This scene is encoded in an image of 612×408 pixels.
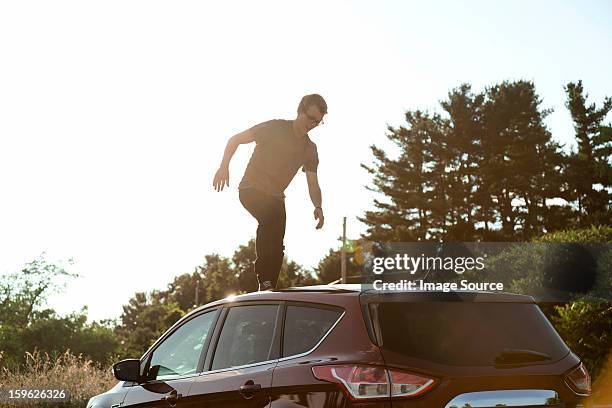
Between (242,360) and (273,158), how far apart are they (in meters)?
3.18

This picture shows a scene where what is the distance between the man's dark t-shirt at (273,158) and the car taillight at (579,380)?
155 inches

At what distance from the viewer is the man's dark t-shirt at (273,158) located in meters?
8.02

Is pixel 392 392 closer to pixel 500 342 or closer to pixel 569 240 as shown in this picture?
pixel 500 342

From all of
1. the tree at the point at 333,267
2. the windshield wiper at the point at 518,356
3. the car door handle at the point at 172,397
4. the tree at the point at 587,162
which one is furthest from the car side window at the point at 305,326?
the tree at the point at 333,267

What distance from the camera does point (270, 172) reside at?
26.3 ft

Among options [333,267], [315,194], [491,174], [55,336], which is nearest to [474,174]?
[491,174]

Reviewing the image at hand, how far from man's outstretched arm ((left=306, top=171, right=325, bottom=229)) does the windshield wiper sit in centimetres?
425

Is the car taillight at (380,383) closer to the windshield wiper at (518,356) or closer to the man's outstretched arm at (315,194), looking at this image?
the windshield wiper at (518,356)

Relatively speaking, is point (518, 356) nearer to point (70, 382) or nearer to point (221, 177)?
point (221, 177)

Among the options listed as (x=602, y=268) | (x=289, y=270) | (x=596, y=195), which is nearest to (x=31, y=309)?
(x=602, y=268)

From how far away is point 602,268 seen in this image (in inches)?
666

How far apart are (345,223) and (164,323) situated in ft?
112

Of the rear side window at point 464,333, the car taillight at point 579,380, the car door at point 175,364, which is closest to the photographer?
the rear side window at point 464,333

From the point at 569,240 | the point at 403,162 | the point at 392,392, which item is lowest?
the point at 392,392
